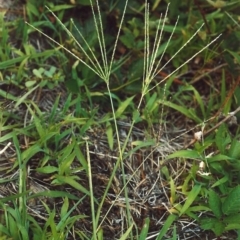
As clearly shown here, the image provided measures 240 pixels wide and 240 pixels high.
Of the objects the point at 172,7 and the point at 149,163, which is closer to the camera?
the point at 149,163

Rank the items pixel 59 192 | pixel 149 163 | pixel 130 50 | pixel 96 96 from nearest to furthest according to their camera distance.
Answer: pixel 59 192 < pixel 149 163 < pixel 96 96 < pixel 130 50

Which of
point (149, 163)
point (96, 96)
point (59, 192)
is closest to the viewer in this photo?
point (59, 192)

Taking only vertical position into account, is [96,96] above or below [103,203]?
above

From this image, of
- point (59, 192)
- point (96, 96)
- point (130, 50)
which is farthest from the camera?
point (130, 50)

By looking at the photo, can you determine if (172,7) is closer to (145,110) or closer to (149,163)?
(145,110)

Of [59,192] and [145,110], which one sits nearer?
[59,192]

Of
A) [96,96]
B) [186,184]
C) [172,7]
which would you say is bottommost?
[186,184]

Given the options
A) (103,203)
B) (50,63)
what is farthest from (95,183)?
(50,63)

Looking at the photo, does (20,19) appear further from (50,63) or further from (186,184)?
(186,184)

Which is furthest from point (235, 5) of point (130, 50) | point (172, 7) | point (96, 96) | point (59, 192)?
point (59, 192)
